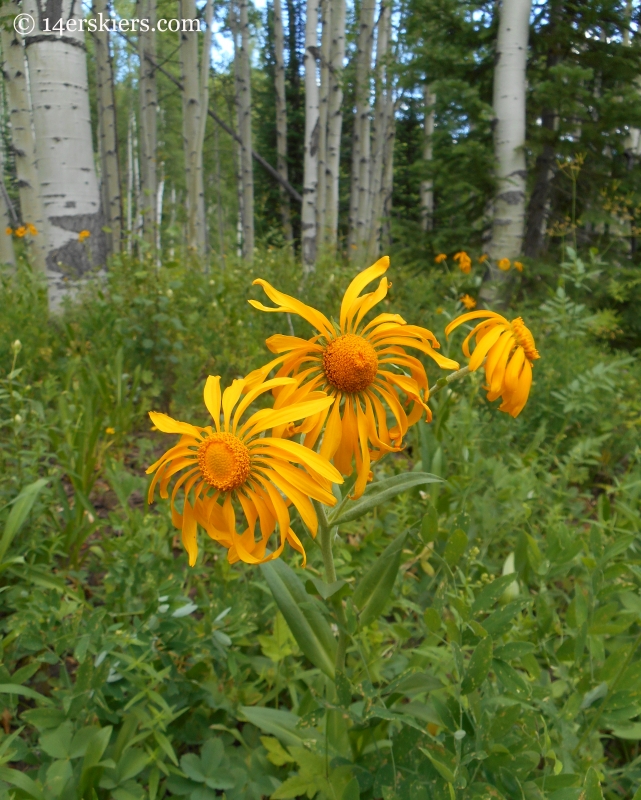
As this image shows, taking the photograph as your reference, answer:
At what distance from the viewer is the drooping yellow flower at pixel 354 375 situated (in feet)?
2.73

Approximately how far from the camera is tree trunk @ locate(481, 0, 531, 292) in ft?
15.5

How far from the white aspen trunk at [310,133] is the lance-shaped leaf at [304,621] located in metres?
7.25

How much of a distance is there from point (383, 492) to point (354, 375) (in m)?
0.20

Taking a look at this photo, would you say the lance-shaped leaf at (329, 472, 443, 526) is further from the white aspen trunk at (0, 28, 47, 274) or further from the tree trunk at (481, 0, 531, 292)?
the white aspen trunk at (0, 28, 47, 274)

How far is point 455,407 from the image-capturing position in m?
2.65

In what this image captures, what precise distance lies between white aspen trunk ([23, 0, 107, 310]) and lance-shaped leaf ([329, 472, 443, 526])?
11.8 ft

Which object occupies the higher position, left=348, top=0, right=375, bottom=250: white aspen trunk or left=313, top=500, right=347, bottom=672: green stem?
left=348, top=0, right=375, bottom=250: white aspen trunk

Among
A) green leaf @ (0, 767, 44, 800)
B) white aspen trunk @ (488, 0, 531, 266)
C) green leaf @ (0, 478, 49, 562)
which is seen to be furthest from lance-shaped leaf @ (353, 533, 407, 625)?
white aspen trunk @ (488, 0, 531, 266)

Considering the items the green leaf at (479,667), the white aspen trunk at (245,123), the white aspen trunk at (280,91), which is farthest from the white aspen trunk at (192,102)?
the green leaf at (479,667)

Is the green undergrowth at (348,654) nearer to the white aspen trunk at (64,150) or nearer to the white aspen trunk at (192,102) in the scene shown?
the white aspen trunk at (64,150)

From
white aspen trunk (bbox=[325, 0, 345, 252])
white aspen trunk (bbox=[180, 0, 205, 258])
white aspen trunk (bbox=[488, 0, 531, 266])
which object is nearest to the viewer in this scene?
white aspen trunk (bbox=[488, 0, 531, 266])

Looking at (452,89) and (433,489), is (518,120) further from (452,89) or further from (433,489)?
(433,489)

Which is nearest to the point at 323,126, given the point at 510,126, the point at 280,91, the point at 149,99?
the point at 149,99

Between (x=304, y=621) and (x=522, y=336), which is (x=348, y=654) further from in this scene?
(x=522, y=336)
